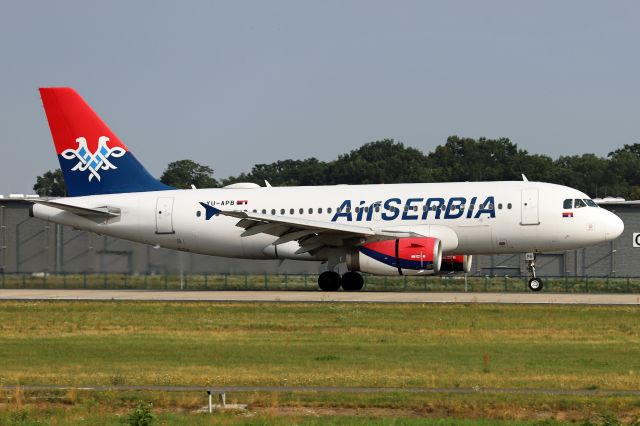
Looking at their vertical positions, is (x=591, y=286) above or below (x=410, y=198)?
below

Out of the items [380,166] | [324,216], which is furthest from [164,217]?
[380,166]

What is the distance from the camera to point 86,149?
52875mm

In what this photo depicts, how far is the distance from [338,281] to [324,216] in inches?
112

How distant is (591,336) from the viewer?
97.9 feet

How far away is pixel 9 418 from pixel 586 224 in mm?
33745

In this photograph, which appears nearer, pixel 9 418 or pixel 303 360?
pixel 9 418

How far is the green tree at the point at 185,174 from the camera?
433ft

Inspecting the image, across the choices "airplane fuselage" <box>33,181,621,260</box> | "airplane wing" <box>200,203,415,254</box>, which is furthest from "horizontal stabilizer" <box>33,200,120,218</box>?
"airplane wing" <box>200,203,415,254</box>

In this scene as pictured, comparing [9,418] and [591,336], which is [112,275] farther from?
[9,418]

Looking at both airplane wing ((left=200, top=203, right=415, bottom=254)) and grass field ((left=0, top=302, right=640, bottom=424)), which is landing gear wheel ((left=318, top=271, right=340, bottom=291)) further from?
grass field ((left=0, top=302, right=640, bottom=424))

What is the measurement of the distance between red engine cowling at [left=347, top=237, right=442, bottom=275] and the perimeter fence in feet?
22.0

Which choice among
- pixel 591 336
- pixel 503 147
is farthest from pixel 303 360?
pixel 503 147

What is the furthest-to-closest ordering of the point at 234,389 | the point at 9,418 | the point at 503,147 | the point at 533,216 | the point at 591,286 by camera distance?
the point at 503,147, the point at 591,286, the point at 533,216, the point at 234,389, the point at 9,418

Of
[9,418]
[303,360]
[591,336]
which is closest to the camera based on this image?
[9,418]
